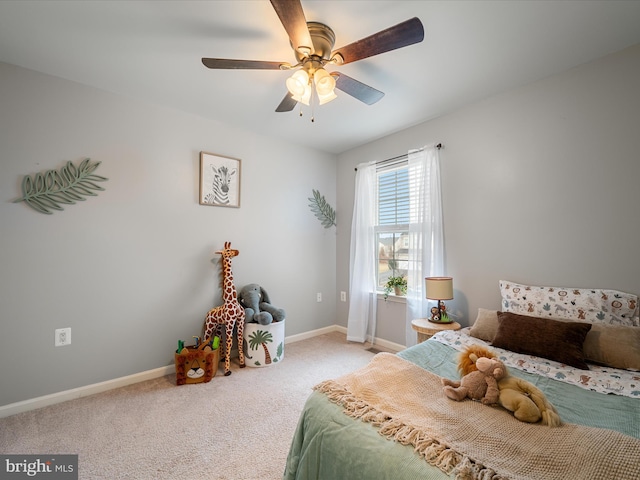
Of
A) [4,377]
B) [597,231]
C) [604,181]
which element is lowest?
[4,377]

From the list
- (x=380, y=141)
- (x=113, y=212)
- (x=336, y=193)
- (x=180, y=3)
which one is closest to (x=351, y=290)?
(x=336, y=193)

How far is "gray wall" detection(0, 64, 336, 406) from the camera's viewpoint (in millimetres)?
1929

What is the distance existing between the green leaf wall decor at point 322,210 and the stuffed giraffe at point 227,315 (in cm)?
132

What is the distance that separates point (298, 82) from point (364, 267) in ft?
7.65

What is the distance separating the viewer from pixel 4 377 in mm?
1862

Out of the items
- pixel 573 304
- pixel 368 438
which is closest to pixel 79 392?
pixel 368 438

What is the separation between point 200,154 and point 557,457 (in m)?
3.11

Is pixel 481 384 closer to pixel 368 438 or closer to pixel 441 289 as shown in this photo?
pixel 368 438

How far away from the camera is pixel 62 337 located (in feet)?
6.76

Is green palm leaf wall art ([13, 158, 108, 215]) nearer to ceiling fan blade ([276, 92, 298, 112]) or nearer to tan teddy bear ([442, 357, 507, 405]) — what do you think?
ceiling fan blade ([276, 92, 298, 112])

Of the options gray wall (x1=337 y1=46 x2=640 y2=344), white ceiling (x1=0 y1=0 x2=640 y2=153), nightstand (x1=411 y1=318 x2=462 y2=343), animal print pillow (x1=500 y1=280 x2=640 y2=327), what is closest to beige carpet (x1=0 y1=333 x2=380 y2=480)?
nightstand (x1=411 y1=318 x2=462 y2=343)

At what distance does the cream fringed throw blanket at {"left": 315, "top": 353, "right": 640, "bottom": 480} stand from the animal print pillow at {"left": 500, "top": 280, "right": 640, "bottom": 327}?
1.18 meters

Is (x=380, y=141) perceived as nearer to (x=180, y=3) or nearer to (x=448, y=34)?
(x=448, y=34)

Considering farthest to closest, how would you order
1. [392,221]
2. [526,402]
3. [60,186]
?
[392,221], [60,186], [526,402]
